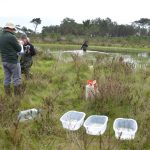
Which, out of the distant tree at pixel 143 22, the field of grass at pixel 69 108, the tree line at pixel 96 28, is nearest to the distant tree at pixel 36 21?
the tree line at pixel 96 28

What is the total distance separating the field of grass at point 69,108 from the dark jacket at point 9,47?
792 mm

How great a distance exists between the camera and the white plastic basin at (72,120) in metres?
5.86

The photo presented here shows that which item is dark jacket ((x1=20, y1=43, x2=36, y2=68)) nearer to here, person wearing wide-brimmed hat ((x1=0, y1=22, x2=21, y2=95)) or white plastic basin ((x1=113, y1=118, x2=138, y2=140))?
person wearing wide-brimmed hat ((x1=0, y1=22, x2=21, y2=95))

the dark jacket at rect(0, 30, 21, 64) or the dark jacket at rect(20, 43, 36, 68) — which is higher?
the dark jacket at rect(0, 30, 21, 64)

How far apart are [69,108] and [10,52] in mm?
1775

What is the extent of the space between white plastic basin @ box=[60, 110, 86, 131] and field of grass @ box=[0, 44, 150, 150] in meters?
0.10

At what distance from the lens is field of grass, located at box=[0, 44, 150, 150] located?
5.12 m

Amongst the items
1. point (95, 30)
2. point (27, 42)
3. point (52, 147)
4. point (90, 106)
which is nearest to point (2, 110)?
point (52, 147)

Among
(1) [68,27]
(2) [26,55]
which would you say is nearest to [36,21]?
(1) [68,27]

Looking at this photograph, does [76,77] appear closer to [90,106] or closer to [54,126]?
[90,106]

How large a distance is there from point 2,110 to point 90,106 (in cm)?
201

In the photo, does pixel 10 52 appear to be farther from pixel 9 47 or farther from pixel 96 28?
pixel 96 28

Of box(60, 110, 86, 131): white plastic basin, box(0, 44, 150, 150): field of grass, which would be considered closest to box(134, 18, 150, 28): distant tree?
box(0, 44, 150, 150): field of grass

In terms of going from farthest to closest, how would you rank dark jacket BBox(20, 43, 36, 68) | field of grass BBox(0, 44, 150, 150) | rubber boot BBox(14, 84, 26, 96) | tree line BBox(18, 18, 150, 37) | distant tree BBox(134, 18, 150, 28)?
distant tree BBox(134, 18, 150, 28), tree line BBox(18, 18, 150, 37), dark jacket BBox(20, 43, 36, 68), rubber boot BBox(14, 84, 26, 96), field of grass BBox(0, 44, 150, 150)
